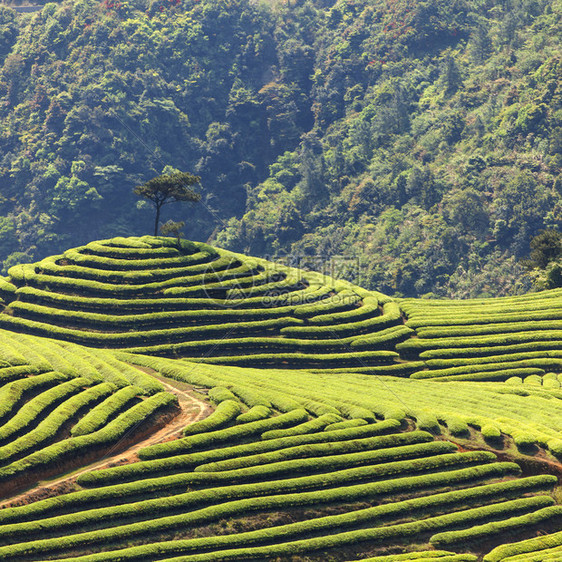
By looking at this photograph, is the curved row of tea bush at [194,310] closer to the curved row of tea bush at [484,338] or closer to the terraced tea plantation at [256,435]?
the terraced tea plantation at [256,435]

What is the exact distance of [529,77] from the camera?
142625mm


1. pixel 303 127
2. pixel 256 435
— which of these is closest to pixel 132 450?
pixel 256 435

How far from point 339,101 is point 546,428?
13805 cm

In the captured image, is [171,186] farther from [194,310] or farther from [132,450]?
[132,450]

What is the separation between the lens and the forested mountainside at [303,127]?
135000 mm

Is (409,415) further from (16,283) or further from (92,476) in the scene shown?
(16,283)

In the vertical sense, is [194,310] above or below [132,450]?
Answer: above

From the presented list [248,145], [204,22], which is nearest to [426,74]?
[248,145]

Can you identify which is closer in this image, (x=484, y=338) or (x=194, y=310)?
(x=194, y=310)

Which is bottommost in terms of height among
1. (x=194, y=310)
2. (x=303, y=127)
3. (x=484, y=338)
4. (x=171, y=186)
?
(x=194, y=310)

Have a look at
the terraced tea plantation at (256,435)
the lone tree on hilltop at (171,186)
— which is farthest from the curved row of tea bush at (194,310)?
the lone tree on hilltop at (171,186)

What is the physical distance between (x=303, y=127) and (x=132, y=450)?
14689cm

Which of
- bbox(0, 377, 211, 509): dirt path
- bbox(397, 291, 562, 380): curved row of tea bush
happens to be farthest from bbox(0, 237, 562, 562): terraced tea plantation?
bbox(397, 291, 562, 380): curved row of tea bush

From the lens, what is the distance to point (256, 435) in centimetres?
4472
